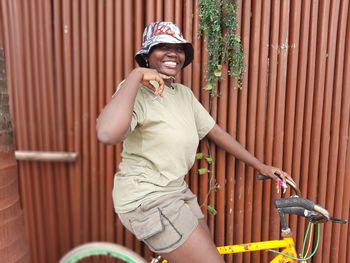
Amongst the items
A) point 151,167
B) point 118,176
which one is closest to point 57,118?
point 118,176

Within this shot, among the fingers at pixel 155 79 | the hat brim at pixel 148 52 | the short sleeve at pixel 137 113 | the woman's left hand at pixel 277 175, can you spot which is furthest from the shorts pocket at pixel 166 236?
the hat brim at pixel 148 52

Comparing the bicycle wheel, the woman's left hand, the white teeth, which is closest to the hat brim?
the white teeth

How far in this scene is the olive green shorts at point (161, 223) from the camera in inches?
69.2

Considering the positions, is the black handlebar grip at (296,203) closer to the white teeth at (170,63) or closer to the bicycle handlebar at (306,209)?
the bicycle handlebar at (306,209)

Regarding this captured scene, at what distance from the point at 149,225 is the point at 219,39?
1450 mm

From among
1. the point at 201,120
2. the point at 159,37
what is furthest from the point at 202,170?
the point at 159,37

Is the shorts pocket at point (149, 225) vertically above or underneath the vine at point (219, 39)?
underneath

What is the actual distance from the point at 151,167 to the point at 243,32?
1.31m

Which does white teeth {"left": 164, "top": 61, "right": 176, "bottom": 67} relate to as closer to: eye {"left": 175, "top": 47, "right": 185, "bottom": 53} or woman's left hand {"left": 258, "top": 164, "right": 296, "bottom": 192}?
eye {"left": 175, "top": 47, "right": 185, "bottom": 53}

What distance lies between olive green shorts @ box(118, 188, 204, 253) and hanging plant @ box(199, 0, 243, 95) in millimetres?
1030

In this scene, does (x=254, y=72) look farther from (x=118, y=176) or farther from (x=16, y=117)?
(x=16, y=117)

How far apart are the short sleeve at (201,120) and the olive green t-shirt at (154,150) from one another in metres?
0.22

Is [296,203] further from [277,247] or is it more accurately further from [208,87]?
[208,87]

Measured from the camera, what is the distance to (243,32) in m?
2.44
